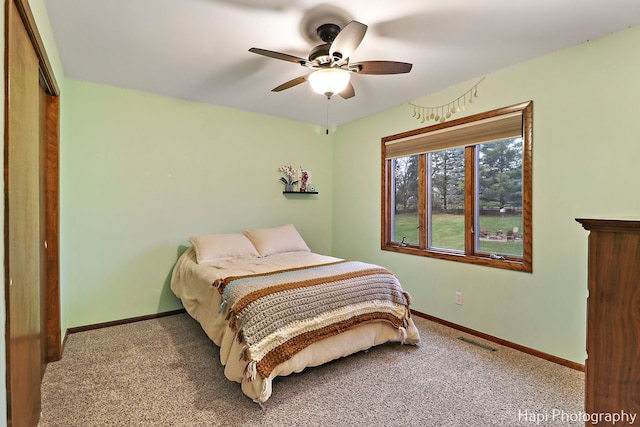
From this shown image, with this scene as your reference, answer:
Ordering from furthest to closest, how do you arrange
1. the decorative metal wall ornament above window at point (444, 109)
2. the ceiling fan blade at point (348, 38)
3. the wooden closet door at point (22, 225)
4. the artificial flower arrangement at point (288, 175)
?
1. the artificial flower arrangement at point (288, 175)
2. the decorative metal wall ornament above window at point (444, 109)
3. the ceiling fan blade at point (348, 38)
4. the wooden closet door at point (22, 225)

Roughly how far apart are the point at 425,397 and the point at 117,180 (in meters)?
3.23

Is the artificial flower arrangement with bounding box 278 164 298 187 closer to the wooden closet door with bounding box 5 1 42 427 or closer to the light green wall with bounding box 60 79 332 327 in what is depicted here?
the light green wall with bounding box 60 79 332 327

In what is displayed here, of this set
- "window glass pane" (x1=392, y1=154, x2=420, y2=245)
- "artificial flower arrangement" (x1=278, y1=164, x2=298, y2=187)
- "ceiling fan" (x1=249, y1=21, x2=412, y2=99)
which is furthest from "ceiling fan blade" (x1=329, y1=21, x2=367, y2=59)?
"artificial flower arrangement" (x1=278, y1=164, x2=298, y2=187)

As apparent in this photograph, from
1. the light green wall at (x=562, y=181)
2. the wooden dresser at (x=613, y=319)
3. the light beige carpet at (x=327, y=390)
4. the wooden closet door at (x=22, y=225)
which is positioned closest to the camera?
the wooden dresser at (x=613, y=319)

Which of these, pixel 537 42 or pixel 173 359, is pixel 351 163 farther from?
pixel 173 359

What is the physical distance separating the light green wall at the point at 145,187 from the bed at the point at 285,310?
1.68 ft

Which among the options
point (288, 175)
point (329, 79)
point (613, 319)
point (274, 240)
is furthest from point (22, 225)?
point (288, 175)

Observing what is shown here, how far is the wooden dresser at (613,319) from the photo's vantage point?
848 millimetres

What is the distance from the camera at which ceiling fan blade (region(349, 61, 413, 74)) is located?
6.49 ft

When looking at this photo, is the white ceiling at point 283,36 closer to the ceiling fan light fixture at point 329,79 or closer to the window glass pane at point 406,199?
the ceiling fan light fixture at point 329,79

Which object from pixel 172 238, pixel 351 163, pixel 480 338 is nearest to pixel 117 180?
pixel 172 238

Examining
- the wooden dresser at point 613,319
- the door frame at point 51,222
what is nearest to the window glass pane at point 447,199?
the wooden dresser at point 613,319

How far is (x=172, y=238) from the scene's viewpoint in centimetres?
335

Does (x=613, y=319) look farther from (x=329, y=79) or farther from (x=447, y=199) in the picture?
(x=447, y=199)
